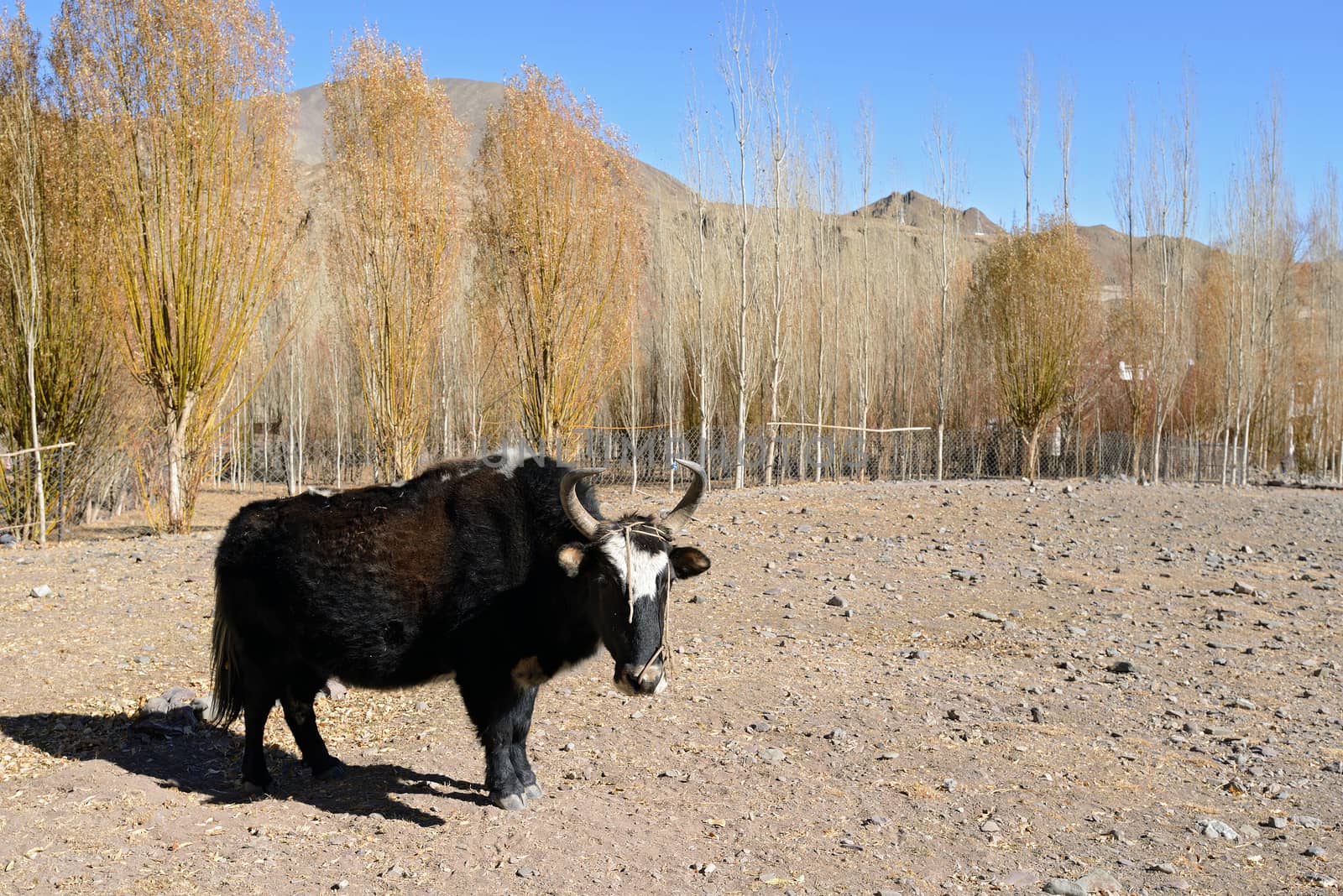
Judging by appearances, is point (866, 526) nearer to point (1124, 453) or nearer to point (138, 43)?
point (138, 43)

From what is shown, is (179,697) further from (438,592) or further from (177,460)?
(177,460)

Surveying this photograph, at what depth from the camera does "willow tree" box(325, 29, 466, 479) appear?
17438mm

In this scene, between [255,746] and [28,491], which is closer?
[255,746]

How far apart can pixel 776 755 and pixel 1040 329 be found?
2389cm

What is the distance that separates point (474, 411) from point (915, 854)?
2974 cm

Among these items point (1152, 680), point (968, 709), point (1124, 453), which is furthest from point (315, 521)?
point (1124, 453)

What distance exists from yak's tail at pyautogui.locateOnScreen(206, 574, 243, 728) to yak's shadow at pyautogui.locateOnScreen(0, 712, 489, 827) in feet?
1.06

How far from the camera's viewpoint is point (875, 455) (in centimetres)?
3092

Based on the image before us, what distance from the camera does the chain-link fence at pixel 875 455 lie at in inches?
1118

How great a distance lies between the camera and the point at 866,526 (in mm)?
14438

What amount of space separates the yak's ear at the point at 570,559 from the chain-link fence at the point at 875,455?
763 inches

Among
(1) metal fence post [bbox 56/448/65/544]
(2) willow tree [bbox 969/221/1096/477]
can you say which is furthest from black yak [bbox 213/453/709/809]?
(2) willow tree [bbox 969/221/1096/477]

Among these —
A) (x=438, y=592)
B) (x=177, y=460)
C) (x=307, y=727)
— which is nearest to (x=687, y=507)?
(x=438, y=592)

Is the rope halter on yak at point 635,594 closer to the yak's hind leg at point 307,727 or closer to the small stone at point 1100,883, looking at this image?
the yak's hind leg at point 307,727
